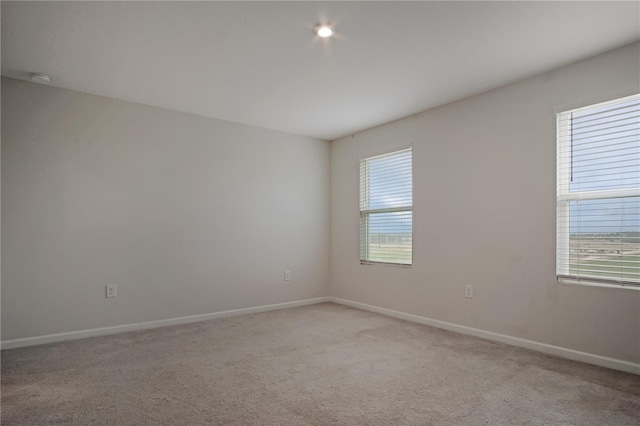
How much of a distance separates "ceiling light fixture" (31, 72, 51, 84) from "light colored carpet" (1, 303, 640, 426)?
2.23 m

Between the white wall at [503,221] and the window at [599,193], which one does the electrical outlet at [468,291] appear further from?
the window at [599,193]

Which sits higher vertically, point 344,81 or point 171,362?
point 344,81

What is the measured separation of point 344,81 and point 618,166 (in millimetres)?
2147

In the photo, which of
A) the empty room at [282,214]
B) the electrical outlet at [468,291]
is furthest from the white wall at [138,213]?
the electrical outlet at [468,291]

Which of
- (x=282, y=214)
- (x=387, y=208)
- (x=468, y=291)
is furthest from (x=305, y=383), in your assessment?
(x=282, y=214)

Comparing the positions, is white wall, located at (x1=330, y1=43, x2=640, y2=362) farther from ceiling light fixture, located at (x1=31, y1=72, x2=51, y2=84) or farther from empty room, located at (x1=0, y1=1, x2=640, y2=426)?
ceiling light fixture, located at (x1=31, y1=72, x2=51, y2=84)

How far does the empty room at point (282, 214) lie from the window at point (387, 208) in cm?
3

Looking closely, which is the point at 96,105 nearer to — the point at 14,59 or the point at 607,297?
the point at 14,59

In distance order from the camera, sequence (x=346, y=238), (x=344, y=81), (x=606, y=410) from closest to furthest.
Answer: (x=606, y=410) → (x=344, y=81) → (x=346, y=238)

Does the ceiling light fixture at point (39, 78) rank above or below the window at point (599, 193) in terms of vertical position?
above

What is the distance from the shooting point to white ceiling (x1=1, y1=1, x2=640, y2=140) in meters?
2.15

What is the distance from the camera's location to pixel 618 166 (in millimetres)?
2604

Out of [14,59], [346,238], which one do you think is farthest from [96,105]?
[346,238]

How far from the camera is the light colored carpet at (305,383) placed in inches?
76.5
